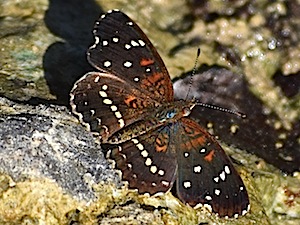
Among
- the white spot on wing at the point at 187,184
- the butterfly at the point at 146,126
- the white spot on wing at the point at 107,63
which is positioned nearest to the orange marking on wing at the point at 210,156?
the butterfly at the point at 146,126

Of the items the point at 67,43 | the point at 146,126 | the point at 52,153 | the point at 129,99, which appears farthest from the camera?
the point at 67,43

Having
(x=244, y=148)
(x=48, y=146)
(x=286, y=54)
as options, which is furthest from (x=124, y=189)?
(x=286, y=54)

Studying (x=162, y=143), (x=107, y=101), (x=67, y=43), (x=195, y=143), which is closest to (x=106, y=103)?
(x=107, y=101)

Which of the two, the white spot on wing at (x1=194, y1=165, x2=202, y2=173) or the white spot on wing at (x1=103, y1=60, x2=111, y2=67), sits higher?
the white spot on wing at (x1=103, y1=60, x2=111, y2=67)

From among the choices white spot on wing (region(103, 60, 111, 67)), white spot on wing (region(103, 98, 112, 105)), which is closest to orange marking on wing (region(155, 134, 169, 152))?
white spot on wing (region(103, 98, 112, 105))

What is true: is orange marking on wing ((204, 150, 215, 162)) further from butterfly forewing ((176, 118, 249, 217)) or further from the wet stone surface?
the wet stone surface

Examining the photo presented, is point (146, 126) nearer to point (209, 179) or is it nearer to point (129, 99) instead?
point (129, 99)
